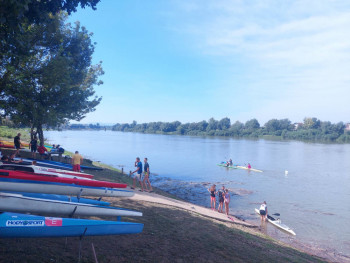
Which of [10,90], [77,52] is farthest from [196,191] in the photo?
[10,90]

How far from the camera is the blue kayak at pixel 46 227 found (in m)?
3.99

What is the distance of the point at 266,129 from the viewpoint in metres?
119

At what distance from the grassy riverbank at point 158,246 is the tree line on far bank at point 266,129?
326 feet

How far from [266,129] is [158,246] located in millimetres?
119166

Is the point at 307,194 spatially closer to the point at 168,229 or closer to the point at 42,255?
the point at 168,229

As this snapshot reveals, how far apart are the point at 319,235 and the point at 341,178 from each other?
68.9ft

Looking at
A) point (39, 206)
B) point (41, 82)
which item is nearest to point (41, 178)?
point (39, 206)

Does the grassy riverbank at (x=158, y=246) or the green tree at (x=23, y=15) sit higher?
the green tree at (x=23, y=15)

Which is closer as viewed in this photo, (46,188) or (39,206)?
(39,206)

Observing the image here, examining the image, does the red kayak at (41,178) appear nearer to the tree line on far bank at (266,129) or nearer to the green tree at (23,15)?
the green tree at (23,15)

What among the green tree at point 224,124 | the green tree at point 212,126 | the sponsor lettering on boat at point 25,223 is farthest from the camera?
the green tree at point 212,126

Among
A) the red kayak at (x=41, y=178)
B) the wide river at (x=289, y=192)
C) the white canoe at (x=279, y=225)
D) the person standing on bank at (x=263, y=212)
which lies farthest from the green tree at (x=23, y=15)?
the white canoe at (x=279, y=225)

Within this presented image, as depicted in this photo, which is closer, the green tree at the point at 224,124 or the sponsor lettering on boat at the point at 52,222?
the sponsor lettering on boat at the point at 52,222

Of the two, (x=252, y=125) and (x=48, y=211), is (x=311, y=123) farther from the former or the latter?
(x=48, y=211)
